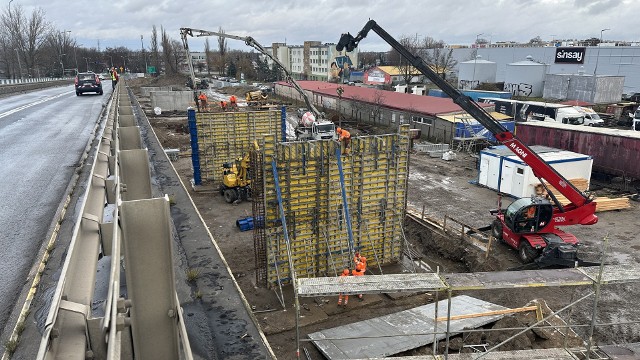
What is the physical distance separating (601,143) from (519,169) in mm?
6946

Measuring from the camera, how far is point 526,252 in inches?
590

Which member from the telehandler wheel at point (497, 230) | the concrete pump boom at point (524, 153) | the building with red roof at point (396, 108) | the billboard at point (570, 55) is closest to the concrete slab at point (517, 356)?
the telehandler wheel at point (497, 230)

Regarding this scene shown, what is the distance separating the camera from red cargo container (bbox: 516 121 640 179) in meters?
23.0

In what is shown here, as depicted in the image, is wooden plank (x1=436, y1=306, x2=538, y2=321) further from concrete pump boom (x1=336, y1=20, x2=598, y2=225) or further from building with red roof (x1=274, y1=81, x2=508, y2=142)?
building with red roof (x1=274, y1=81, x2=508, y2=142)

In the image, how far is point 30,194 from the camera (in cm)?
1360

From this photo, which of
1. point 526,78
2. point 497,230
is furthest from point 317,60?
point 497,230

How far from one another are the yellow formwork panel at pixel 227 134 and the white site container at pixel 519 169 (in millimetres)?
11073

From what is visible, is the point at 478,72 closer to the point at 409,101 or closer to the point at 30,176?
the point at 409,101

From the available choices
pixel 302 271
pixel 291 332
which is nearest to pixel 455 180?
pixel 302 271

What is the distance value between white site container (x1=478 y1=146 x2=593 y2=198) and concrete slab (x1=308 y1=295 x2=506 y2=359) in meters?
11.3

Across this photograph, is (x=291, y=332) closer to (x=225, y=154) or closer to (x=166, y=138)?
(x=225, y=154)

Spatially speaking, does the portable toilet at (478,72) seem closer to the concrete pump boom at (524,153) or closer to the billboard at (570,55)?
the billboard at (570,55)

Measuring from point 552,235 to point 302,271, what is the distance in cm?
874

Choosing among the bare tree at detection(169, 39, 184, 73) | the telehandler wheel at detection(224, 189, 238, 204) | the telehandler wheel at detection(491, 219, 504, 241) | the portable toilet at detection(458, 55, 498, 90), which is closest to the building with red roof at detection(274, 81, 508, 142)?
the telehandler wheel at detection(224, 189, 238, 204)
